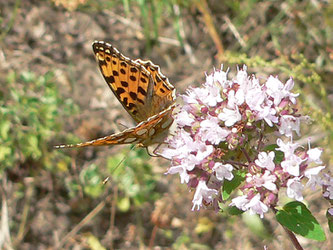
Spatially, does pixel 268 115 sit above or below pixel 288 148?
above

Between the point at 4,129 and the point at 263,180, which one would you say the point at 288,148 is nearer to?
the point at 263,180

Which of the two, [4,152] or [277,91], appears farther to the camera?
[4,152]

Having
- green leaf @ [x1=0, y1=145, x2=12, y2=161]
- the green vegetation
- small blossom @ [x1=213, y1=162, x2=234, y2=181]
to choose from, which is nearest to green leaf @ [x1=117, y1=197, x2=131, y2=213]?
the green vegetation

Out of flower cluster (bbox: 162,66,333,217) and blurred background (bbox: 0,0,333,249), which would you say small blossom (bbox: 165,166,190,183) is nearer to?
flower cluster (bbox: 162,66,333,217)

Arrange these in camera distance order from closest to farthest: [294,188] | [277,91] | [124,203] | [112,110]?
[294,188], [277,91], [124,203], [112,110]

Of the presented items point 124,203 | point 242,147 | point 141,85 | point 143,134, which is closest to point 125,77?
point 141,85

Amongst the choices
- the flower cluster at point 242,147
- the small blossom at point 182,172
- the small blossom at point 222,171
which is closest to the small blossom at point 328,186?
the flower cluster at point 242,147

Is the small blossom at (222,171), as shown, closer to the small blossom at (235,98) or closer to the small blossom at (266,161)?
the small blossom at (266,161)

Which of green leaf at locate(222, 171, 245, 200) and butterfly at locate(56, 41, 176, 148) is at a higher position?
butterfly at locate(56, 41, 176, 148)
